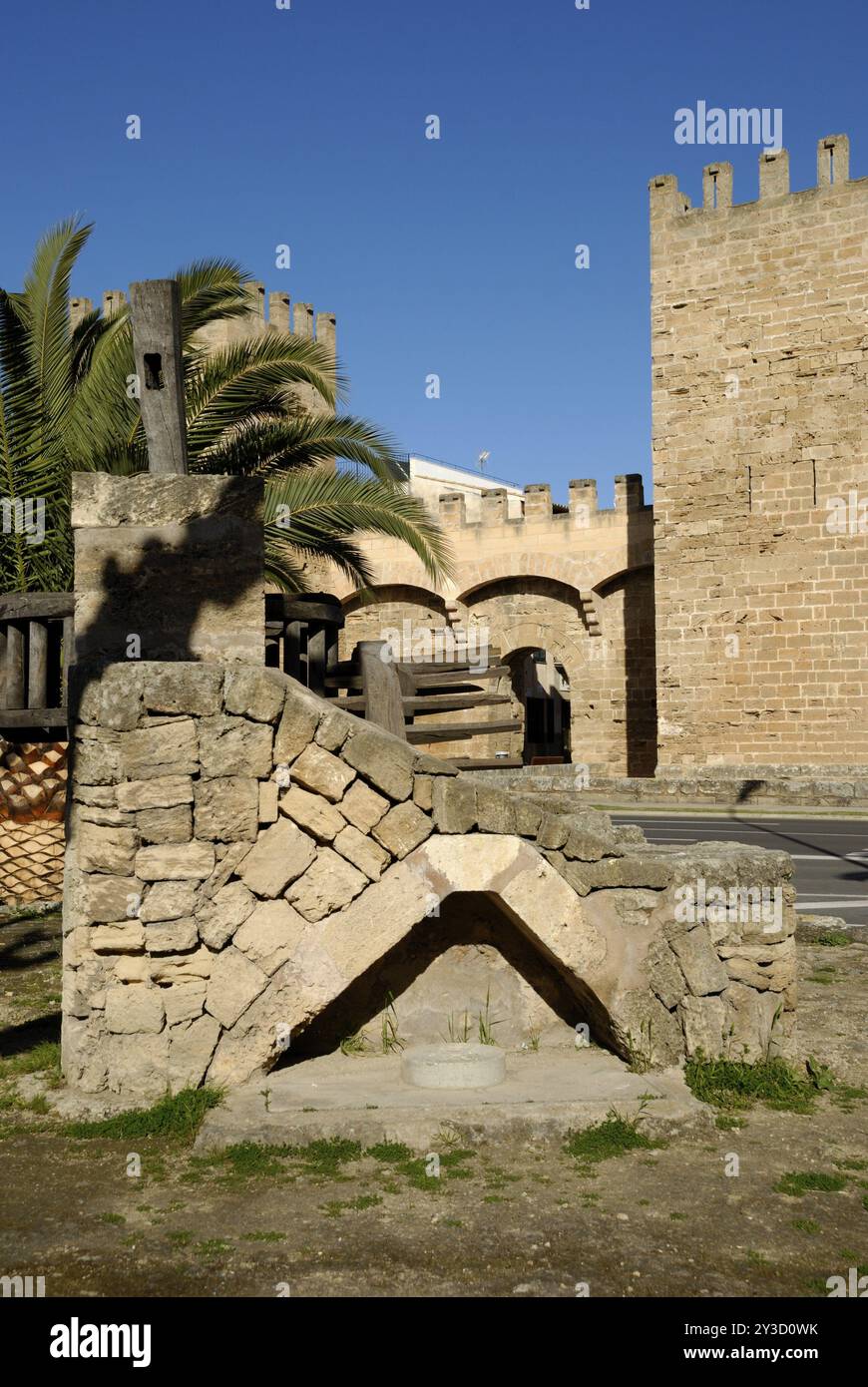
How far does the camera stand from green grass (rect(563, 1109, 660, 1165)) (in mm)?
4523

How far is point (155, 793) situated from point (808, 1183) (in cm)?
295

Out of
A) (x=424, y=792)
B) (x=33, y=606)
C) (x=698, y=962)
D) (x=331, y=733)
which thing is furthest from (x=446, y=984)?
(x=33, y=606)

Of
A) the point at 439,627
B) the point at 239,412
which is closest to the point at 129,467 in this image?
the point at 239,412

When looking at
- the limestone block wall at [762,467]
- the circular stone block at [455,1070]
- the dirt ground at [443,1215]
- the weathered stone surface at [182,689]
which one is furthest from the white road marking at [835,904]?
the limestone block wall at [762,467]

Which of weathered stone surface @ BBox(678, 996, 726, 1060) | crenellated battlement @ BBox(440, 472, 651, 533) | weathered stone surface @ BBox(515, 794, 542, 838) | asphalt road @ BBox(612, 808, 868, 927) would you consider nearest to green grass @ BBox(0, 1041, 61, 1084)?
weathered stone surface @ BBox(515, 794, 542, 838)

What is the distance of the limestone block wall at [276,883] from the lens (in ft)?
16.8

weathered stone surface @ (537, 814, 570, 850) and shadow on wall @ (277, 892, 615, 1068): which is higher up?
weathered stone surface @ (537, 814, 570, 850)

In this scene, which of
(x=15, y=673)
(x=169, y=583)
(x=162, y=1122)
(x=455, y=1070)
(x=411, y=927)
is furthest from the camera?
(x=15, y=673)

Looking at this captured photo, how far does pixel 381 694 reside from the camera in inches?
306

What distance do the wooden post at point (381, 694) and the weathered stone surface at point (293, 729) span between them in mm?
2385

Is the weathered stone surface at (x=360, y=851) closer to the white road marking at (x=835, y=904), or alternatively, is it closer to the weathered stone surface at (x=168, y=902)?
the weathered stone surface at (x=168, y=902)

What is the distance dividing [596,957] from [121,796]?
85.2 inches

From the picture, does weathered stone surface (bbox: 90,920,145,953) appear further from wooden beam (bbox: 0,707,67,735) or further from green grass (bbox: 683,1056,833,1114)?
wooden beam (bbox: 0,707,67,735)

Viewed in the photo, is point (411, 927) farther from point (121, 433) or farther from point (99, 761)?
point (121, 433)
